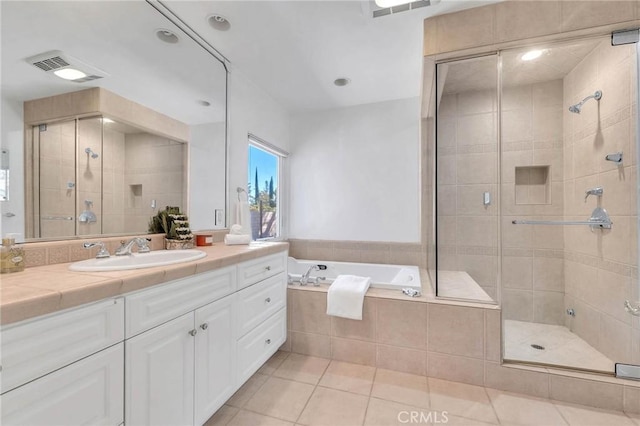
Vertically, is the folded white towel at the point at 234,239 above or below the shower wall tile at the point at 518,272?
above

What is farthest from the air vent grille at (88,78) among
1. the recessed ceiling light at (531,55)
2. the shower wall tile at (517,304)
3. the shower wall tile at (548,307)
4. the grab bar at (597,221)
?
the shower wall tile at (548,307)

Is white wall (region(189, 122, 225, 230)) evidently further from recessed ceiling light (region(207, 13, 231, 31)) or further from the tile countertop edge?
the tile countertop edge

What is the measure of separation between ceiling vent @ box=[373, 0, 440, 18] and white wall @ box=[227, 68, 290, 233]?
4.30ft

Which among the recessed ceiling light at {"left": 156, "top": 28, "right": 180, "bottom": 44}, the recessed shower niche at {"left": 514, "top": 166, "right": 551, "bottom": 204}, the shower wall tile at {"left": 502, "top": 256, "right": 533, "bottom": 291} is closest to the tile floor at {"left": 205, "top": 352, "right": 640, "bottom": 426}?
the shower wall tile at {"left": 502, "top": 256, "right": 533, "bottom": 291}

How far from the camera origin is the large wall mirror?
1144 mm

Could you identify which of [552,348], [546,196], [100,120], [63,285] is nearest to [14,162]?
[100,120]

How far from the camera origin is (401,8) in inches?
68.1

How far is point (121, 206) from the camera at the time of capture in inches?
61.2

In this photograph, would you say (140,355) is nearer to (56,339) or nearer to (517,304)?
(56,339)

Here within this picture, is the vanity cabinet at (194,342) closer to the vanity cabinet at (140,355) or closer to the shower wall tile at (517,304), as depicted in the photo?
the vanity cabinet at (140,355)

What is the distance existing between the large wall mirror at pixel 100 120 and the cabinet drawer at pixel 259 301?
0.72 metres

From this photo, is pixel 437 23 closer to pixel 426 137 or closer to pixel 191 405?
pixel 426 137

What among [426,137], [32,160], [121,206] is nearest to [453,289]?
[426,137]

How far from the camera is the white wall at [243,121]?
8.08 feet
